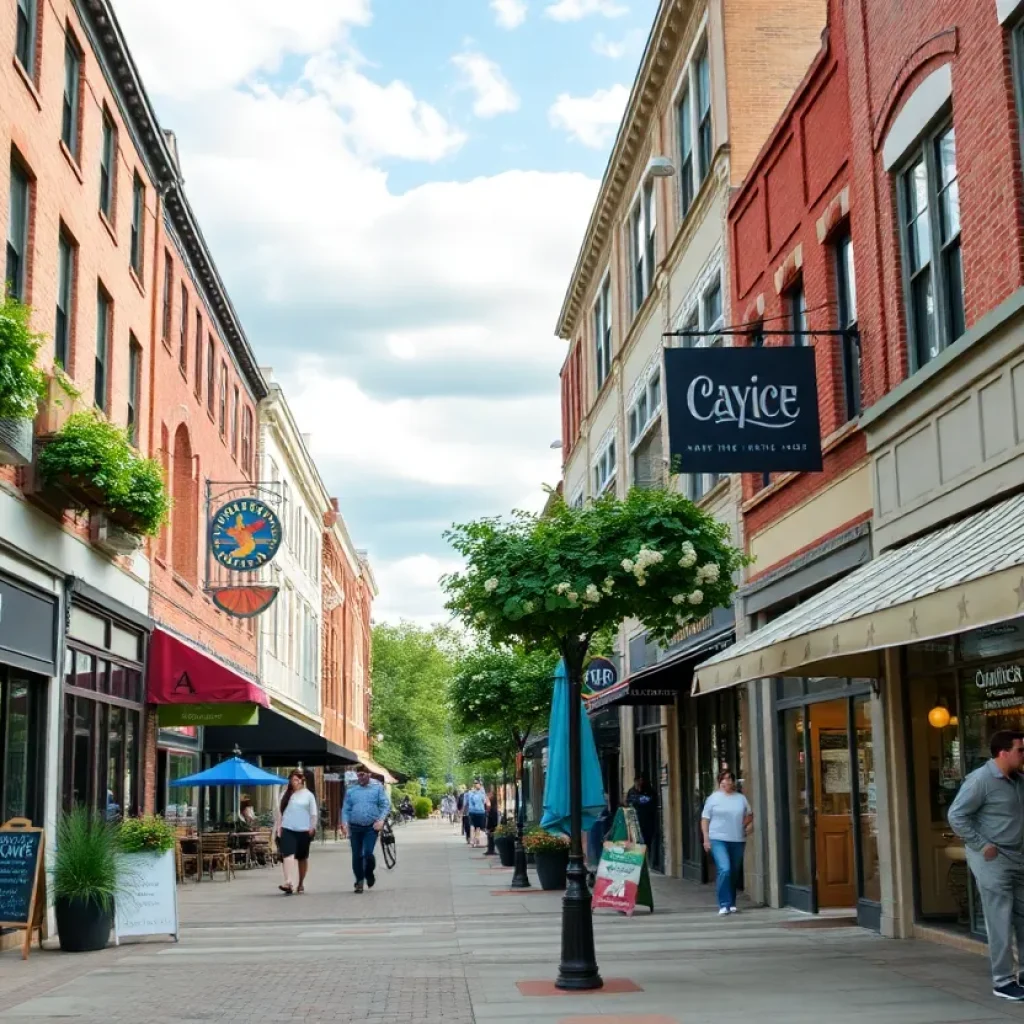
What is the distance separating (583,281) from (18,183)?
1891 centimetres

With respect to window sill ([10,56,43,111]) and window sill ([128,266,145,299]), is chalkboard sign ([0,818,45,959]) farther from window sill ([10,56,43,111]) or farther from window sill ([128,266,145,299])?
window sill ([128,266,145,299])

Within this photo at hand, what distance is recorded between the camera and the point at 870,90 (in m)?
13.9

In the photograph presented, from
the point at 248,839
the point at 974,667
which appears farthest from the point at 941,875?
the point at 248,839

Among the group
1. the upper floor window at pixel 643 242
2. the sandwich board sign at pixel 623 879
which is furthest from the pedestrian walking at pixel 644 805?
the upper floor window at pixel 643 242

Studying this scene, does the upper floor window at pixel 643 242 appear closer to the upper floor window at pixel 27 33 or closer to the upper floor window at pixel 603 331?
the upper floor window at pixel 603 331

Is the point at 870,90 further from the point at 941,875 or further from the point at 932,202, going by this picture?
the point at 941,875

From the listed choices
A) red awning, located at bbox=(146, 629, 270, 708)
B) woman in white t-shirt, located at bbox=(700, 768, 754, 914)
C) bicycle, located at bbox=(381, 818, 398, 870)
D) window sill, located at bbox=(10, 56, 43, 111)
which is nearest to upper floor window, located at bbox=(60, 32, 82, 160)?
window sill, located at bbox=(10, 56, 43, 111)

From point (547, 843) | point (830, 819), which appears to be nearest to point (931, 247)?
point (830, 819)

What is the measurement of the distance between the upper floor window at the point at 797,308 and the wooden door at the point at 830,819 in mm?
4306

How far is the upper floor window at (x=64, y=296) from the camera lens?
17703 mm

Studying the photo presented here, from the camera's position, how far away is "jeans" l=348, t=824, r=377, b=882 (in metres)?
22.6

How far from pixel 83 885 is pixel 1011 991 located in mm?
8519

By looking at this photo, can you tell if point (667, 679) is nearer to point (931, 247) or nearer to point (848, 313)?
point (848, 313)

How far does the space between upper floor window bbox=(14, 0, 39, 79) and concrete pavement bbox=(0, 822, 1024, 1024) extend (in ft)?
32.6
